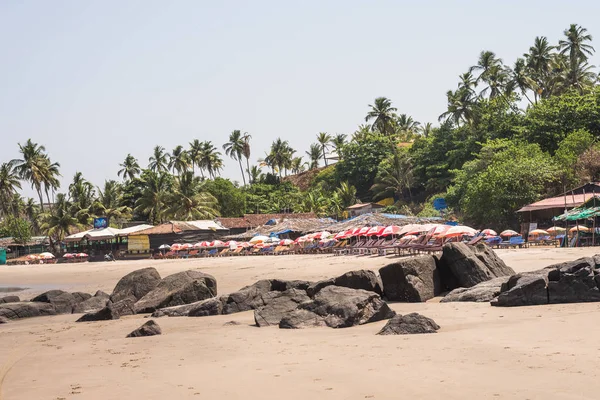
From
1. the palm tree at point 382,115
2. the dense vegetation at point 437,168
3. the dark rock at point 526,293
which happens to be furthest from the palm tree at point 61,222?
the dark rock at point 526,293

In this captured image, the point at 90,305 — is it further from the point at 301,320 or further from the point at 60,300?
the point at 301,320

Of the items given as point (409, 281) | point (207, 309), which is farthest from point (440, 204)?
point (207, 309)

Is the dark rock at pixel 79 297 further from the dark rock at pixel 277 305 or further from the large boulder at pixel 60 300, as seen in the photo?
the dark rock at pixel 277 305

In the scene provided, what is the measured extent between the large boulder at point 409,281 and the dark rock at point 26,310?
30.6 feet

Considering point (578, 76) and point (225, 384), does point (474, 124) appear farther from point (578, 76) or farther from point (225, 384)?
point (225, 384)

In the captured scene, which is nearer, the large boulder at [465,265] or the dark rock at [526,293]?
the dark rock at [526,293]

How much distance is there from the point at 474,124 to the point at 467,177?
48.7 ft

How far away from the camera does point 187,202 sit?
2692 inches

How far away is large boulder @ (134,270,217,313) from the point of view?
1695 cm

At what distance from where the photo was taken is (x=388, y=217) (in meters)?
50.0

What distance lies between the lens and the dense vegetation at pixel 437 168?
42.7 meters

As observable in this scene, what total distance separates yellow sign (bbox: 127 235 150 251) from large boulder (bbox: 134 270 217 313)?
133ft

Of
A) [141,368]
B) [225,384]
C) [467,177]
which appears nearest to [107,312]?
[141,368]

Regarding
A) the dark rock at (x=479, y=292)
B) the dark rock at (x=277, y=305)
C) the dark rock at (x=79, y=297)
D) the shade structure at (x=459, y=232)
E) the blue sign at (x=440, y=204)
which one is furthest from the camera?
the blue sign at (x=440, y=204)
